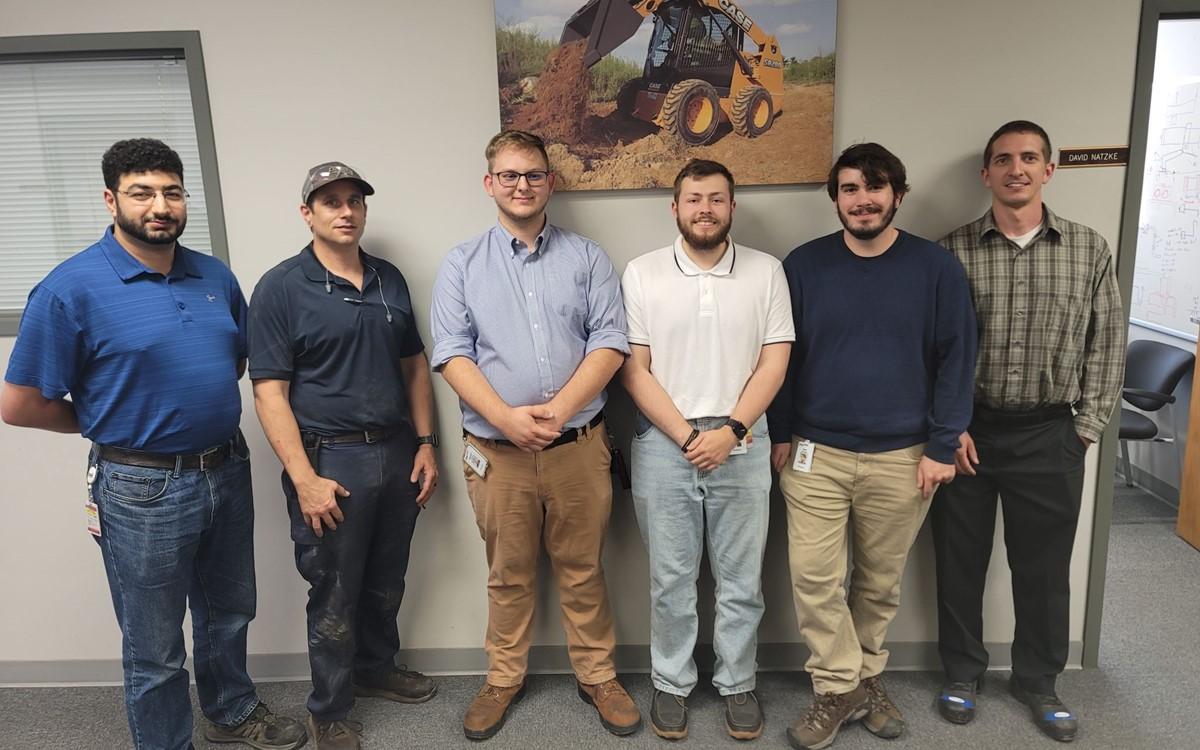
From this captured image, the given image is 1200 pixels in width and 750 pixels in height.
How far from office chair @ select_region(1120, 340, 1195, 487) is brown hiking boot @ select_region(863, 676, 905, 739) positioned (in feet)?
6.81

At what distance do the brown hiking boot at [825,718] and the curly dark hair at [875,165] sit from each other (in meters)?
1.51

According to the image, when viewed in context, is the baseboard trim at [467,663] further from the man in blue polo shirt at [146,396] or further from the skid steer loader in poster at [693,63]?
the skid steer loader in poster at [693,63]

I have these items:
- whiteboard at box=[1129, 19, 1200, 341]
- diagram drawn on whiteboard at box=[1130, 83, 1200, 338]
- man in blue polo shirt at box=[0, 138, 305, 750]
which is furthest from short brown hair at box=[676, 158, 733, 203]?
diagram drawn on whiteboard at box=[1130, 83, 1200, 338]

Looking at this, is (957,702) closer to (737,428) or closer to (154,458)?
(737,428)

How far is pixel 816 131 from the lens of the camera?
7.50 ft

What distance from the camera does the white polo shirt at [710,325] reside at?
82.7 inches

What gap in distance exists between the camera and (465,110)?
232 cm

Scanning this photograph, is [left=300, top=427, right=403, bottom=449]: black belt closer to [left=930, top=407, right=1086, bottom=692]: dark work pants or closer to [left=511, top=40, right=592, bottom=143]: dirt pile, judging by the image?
[left=511, top=40, right=592, bottom=143]: dirt pile

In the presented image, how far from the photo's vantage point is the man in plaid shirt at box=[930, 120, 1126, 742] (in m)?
2.14

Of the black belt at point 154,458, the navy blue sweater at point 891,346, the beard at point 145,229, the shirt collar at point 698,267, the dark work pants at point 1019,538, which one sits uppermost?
the beard at point 145,229

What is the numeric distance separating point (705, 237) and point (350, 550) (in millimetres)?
1369

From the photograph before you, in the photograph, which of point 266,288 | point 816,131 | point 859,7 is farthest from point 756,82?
point 266,288

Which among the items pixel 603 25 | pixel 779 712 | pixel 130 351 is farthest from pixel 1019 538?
pixel 130 351

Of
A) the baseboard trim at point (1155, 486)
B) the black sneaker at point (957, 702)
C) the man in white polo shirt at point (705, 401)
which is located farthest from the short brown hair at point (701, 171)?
the baseboard trim at point (1155, 486)
